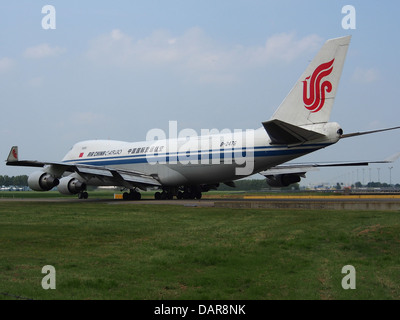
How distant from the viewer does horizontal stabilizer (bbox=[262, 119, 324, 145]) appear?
972 inches

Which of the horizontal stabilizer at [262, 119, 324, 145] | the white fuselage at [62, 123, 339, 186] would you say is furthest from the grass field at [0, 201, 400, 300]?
the white fuselage at [62, 123, 339, 186]

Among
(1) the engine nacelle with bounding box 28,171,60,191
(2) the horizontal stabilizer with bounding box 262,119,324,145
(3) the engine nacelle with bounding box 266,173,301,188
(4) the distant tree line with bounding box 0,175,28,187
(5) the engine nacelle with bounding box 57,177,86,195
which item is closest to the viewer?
(2) the horizontal stabilizer with bounding box 262,119,324,145

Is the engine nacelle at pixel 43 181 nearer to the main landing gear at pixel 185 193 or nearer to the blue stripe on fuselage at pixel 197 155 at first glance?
the blue stripe on fuselage at pixel 197 155

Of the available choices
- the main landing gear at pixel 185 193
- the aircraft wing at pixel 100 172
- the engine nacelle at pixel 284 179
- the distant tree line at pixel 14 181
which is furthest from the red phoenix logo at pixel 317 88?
the distant tree line at pixel 14 181

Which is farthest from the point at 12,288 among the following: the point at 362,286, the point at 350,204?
the point at 350,204

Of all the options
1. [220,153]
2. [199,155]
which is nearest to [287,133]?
[220,153]

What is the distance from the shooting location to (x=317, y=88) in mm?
26625

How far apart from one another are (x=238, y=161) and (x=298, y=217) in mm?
12309

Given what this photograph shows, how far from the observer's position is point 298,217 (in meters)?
19.2

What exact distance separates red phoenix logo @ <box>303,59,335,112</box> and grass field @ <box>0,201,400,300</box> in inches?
404

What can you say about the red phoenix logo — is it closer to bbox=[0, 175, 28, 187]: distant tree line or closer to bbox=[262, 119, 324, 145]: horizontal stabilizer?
bbox=[262, 119, 324, 145]: horizontal stabilizer

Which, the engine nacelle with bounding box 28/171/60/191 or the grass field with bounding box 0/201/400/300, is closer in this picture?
the grass field with bounding box 0/201/400/300

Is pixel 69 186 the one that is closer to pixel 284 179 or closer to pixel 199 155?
pixel 199 155

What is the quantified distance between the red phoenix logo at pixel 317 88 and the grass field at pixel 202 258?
10.3 m
